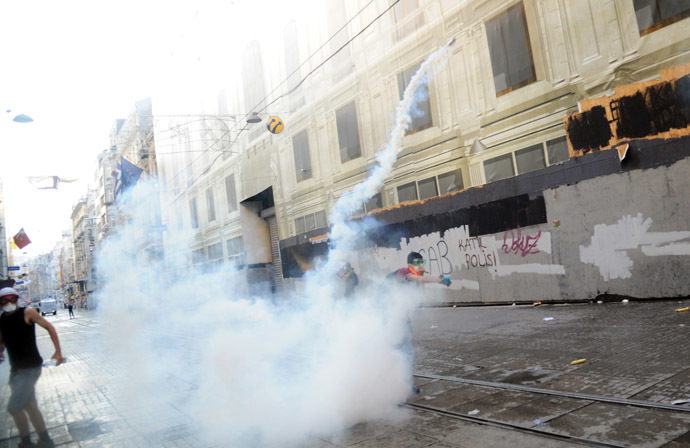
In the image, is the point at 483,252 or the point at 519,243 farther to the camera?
the point at 483,252

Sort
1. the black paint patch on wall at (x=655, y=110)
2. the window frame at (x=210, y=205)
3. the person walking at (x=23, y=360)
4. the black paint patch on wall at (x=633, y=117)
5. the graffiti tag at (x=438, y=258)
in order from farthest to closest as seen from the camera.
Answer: the window frame at (x=210, y=205) < the graffiti tag at (x=438, y=258) < the black paint patch on wall at (x=633, y=117) < the black paint patch on wall at (x=655, y=110) < the person walking at (x=23, y=360)

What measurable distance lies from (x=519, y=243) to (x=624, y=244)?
2724mm

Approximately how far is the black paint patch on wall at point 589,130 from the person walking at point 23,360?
11128mm

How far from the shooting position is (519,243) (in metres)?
12.7

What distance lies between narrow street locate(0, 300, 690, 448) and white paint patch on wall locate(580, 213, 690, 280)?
1101 millimetres

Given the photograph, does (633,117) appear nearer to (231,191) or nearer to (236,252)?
(236,252)

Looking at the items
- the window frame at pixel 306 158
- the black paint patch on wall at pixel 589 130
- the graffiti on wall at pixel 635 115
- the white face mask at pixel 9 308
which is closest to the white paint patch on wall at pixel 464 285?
the graffiti on wall at pixel 635 115

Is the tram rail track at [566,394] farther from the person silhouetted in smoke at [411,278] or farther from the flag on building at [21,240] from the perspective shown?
the flag on building at [21,240]

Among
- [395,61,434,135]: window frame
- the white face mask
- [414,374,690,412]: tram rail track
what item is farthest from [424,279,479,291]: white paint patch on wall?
the white face mask

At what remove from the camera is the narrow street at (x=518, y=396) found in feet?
13.5

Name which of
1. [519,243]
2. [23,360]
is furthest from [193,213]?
[23,360]

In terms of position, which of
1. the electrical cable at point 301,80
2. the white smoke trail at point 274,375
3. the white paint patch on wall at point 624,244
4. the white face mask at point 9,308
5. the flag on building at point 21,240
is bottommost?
the white smoke trail at point 274,375

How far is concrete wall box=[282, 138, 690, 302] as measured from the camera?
31.9 feet

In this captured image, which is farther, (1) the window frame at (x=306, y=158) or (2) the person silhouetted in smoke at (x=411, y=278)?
(1) the window frame at (x=306, y=158)
